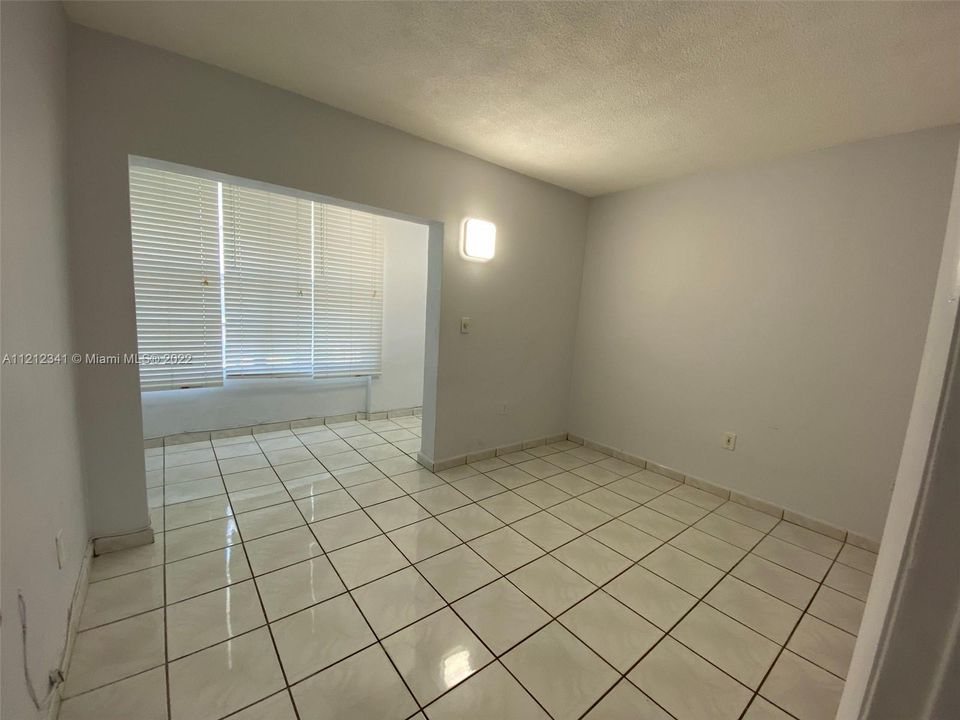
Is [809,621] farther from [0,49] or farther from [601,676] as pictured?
[0,49]

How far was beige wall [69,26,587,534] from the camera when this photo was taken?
5.40ft

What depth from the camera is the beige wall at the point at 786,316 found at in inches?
81.7

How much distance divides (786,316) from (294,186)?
10.1ft

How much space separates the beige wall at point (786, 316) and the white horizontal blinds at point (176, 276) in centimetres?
342

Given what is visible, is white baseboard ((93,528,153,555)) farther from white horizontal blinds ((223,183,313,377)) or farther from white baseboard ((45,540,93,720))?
white horizontal blinds ((223,183,313,377))

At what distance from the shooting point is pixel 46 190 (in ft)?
4.33

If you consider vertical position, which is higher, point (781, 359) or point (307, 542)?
point (781, 359)

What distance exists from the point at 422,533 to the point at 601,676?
109cm

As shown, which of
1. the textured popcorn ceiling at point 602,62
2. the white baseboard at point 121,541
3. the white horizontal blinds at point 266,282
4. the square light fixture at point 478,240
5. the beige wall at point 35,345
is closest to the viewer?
the beige wall at point 35,345

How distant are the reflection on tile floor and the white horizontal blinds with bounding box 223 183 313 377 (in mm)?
1180

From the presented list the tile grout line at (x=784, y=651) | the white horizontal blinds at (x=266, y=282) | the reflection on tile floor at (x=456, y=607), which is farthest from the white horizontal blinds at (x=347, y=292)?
the tile grout line at (x=784, y=651)

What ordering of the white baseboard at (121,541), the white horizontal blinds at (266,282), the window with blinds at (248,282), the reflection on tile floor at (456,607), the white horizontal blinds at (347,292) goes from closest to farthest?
the reflection on tile floor at (456,607) < the white baseboard at (121,541) < the window with blinds at (248,282) < the white horizontal blinds at (266,282) < the white horizontal blinds at (347,292)

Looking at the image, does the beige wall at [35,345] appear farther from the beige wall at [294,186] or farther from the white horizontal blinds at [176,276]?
the white horizontal blinds at [176,276]

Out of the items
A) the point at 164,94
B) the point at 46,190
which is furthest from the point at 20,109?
the point at 164,94
